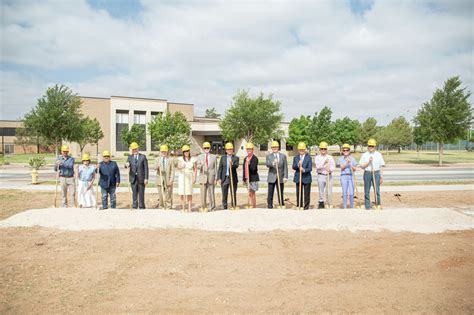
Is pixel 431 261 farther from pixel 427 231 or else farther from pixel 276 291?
pixel 276 291

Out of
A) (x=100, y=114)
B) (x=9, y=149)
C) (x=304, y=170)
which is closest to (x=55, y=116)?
(x=304, y=170)

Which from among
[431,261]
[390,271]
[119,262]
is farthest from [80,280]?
[431,261]

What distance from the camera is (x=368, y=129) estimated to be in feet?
208

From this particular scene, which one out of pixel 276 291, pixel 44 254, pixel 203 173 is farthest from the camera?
pixel 203 173

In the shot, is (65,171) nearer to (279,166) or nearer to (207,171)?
(207,171)

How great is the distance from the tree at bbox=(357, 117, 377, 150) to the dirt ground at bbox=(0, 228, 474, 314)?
58304 millimetres

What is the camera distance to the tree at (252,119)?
32312 millimetres

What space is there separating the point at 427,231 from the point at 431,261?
96.6 inches

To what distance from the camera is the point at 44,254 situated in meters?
6.72

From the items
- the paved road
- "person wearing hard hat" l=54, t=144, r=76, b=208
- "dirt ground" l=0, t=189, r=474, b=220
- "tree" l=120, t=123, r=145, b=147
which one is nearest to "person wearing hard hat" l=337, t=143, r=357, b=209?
"dirt ground" l=0, t=189, r=474, b=220

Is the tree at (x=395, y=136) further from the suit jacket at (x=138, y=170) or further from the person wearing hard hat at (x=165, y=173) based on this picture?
the suit jacket at (x=138, y=170)

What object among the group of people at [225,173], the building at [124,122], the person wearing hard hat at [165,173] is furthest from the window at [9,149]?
the person wearing hard hat at [165,173]

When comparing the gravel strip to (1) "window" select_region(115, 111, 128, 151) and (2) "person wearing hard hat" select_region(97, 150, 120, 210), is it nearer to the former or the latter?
(2) "person wearing hard hat" select_region(97, 150, 120, 210)

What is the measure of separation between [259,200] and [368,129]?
5609 cm
